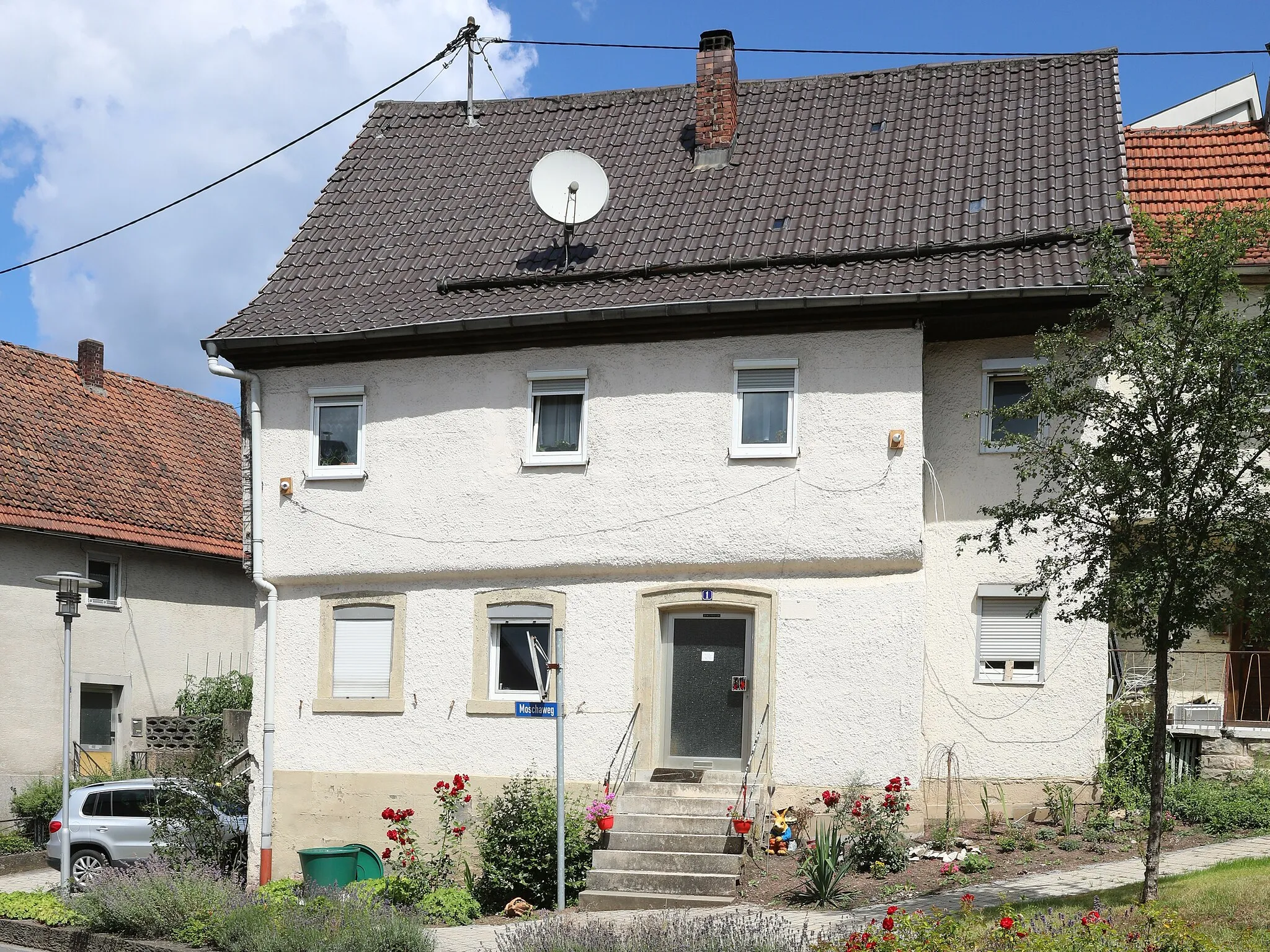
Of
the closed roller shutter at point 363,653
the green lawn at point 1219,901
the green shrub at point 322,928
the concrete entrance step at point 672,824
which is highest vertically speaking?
the closed roller shutter at point 363,653

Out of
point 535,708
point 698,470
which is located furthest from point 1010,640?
point 535,708

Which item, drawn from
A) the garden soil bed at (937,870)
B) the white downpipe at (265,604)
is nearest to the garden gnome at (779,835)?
the garden soil bed at (937,870)

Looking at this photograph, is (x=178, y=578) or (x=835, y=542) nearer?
(x=835, y=542)

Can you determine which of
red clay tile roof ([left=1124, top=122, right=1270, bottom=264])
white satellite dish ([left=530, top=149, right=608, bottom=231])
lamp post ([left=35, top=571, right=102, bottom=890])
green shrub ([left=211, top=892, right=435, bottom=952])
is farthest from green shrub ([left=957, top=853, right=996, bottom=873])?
red clay tile roof ([left=1124, top=122, right=1270, bottom=264])

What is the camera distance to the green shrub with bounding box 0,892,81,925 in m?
14.9

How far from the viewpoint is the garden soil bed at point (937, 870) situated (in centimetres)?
1432

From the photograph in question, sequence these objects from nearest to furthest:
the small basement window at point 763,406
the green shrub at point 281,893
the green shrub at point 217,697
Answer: the green shrub at point 281,893 < the small basement window at point 763,406 < the green shrub at point 217,697

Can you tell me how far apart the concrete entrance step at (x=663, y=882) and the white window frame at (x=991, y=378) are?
5834 millimetres

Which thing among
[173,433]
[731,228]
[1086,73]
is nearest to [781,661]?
[731,228]

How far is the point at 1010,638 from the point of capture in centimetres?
1702

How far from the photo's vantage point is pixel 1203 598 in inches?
468

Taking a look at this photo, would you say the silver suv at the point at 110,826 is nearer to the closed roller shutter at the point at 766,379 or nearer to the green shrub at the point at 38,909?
the green shrub at the point at 38,909

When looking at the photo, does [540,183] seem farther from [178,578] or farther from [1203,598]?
[178,578]

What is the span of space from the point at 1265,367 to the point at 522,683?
32.0ft
